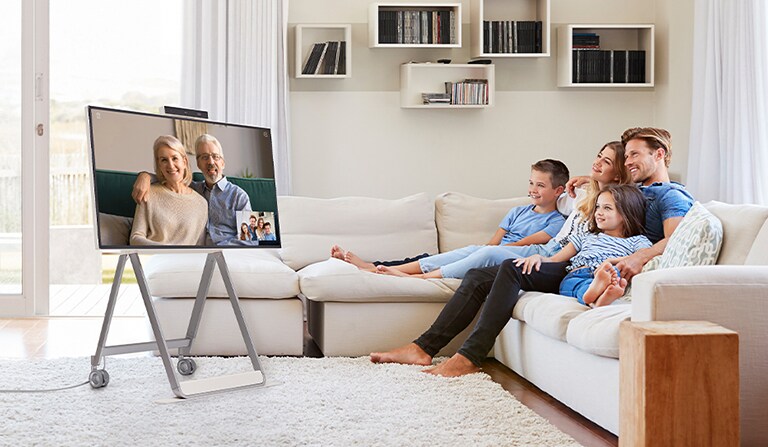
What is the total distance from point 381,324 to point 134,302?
2788mm

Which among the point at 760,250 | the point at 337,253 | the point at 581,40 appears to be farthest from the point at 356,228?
the point at 760,250

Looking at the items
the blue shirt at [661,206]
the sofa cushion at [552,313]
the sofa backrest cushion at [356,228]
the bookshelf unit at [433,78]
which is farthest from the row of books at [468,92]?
the sofa cushion at [552,313]

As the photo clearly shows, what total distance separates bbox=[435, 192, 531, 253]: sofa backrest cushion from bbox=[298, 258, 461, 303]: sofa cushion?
2.31 feet

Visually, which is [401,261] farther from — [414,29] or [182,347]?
[414,29]

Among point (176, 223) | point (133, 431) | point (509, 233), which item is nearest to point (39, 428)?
point (133, 431)

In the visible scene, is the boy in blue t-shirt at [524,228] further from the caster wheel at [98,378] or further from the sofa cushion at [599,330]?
the caster wheel at [98,378]

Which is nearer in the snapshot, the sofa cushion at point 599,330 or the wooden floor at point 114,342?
the sofa cushion at point 599,330

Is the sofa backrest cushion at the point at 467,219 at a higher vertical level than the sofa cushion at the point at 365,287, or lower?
higher

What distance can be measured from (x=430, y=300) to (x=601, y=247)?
0.92m

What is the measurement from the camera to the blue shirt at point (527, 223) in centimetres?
457

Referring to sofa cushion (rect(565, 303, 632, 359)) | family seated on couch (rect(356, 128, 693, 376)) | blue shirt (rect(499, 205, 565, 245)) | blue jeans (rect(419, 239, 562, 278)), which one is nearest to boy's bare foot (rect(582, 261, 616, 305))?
family seated on couch (rect(356, 128, 693, 376))

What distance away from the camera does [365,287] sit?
13.8 ft

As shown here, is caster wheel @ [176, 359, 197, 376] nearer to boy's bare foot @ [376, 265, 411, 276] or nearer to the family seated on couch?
the family seated on couch

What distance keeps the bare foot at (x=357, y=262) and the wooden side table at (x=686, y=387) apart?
217 centimetres
